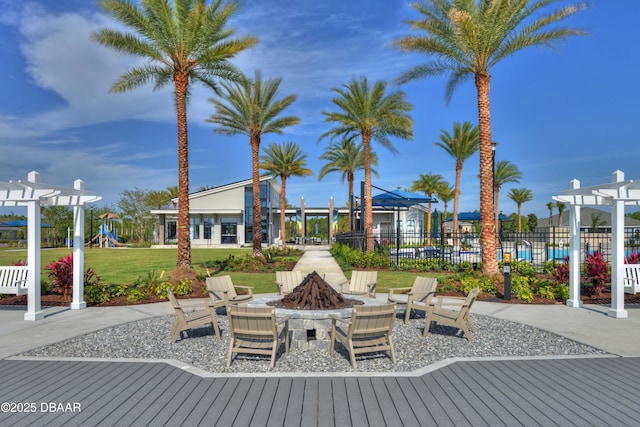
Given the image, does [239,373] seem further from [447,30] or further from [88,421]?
[447,30]

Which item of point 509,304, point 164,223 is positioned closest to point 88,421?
point 509,304

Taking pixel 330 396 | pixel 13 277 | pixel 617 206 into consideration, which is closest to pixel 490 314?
pixel 617 206

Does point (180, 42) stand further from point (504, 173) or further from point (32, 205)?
point (504, 173)

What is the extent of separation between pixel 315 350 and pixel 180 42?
11.5m

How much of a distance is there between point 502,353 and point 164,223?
135 ft

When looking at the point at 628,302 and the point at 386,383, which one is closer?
the point at 386,383

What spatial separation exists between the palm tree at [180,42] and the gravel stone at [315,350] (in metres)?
6.61

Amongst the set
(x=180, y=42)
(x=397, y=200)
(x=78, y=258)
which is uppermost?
(x=180, y=42)

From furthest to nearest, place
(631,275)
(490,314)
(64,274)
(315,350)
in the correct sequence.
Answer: (64,274) < (631,275) < (490,314) < (315,350)

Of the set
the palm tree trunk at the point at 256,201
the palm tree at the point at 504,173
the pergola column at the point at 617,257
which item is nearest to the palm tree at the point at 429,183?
the palm tree at the point at 504,173

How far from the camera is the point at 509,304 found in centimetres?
1033

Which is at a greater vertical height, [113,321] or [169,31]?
[169,31]

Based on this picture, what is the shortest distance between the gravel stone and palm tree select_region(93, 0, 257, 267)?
6.61m

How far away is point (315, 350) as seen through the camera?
20.7 feet
